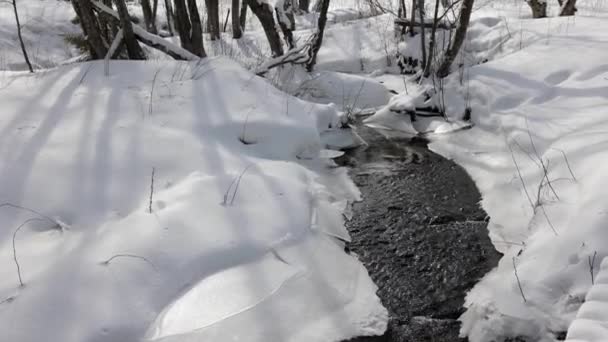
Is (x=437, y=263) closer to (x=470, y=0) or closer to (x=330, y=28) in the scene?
(x=470, y=0)

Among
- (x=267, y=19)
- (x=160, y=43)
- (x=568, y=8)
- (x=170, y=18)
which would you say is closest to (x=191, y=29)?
(x=267, y=19)

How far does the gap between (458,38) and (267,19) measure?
293 cm

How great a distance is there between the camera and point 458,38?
5.70 m

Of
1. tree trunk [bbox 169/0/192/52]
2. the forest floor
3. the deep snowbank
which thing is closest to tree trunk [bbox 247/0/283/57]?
tree trunk [bbox 169/0/192/52]

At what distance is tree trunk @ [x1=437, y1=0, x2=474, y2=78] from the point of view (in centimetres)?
548

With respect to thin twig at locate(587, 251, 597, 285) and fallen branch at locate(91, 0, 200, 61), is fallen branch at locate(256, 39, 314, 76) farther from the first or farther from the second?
thin twig at locate(587, 251, 597, 285)

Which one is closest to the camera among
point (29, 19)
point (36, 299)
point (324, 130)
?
point (36, 299)

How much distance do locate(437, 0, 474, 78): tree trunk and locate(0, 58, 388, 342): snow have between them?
8.74ft

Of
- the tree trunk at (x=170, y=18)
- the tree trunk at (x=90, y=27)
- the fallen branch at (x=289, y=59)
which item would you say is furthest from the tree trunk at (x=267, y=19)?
the tree trunk at (x=170, y=18)

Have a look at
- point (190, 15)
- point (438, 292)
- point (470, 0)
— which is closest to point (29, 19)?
point (190, 15)

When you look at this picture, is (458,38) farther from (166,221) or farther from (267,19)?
(166,221)

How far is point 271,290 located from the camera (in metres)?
2.48

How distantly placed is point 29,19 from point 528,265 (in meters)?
13.6

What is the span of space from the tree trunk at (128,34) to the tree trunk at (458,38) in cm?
387
